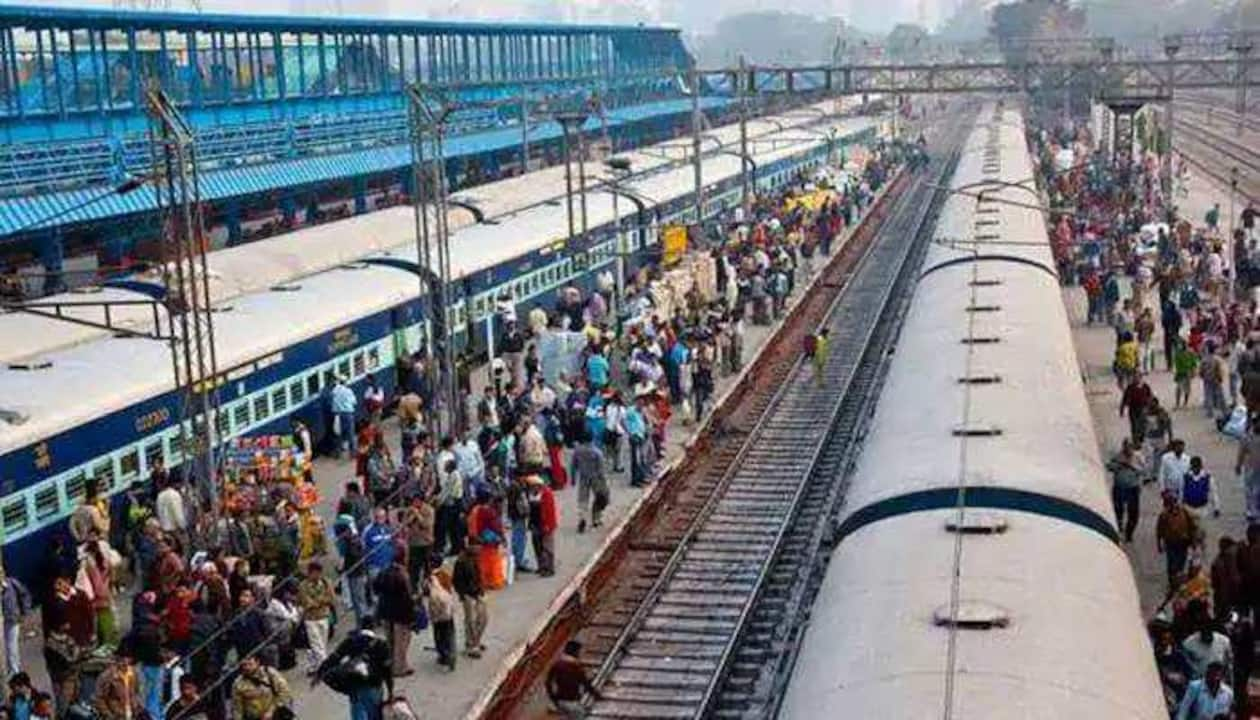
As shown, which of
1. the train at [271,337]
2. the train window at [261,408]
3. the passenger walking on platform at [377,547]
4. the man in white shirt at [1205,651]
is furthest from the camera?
the train window at [261,408]

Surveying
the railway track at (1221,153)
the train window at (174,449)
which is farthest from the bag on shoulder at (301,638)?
the railway track at (1221,153)

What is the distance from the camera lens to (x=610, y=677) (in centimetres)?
1561

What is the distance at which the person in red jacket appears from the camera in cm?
1762

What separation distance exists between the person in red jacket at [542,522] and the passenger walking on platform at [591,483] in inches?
61.8

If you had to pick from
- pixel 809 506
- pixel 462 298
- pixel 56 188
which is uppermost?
pixel 56 188

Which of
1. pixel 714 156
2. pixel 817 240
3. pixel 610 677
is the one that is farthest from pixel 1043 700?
pixel 714 156

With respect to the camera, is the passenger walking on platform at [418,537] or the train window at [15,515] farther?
the passenger walking on platform at [418,537]

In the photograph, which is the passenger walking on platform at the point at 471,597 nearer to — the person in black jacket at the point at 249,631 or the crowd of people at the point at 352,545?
the crowd of people at the point at 352,545

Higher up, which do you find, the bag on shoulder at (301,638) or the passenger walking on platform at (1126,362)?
the passenger walking on platform at (1126,362)

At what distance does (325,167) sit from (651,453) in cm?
1939

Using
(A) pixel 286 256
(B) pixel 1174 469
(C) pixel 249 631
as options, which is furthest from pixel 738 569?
(A) pixel 286 256

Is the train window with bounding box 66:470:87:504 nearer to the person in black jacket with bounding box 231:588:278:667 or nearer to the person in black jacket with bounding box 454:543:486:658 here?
the person in black jacket with bounding box 231:588:278:667

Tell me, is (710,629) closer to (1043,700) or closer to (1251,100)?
(1043,700)

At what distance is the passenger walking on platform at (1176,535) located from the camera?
1579 cm
